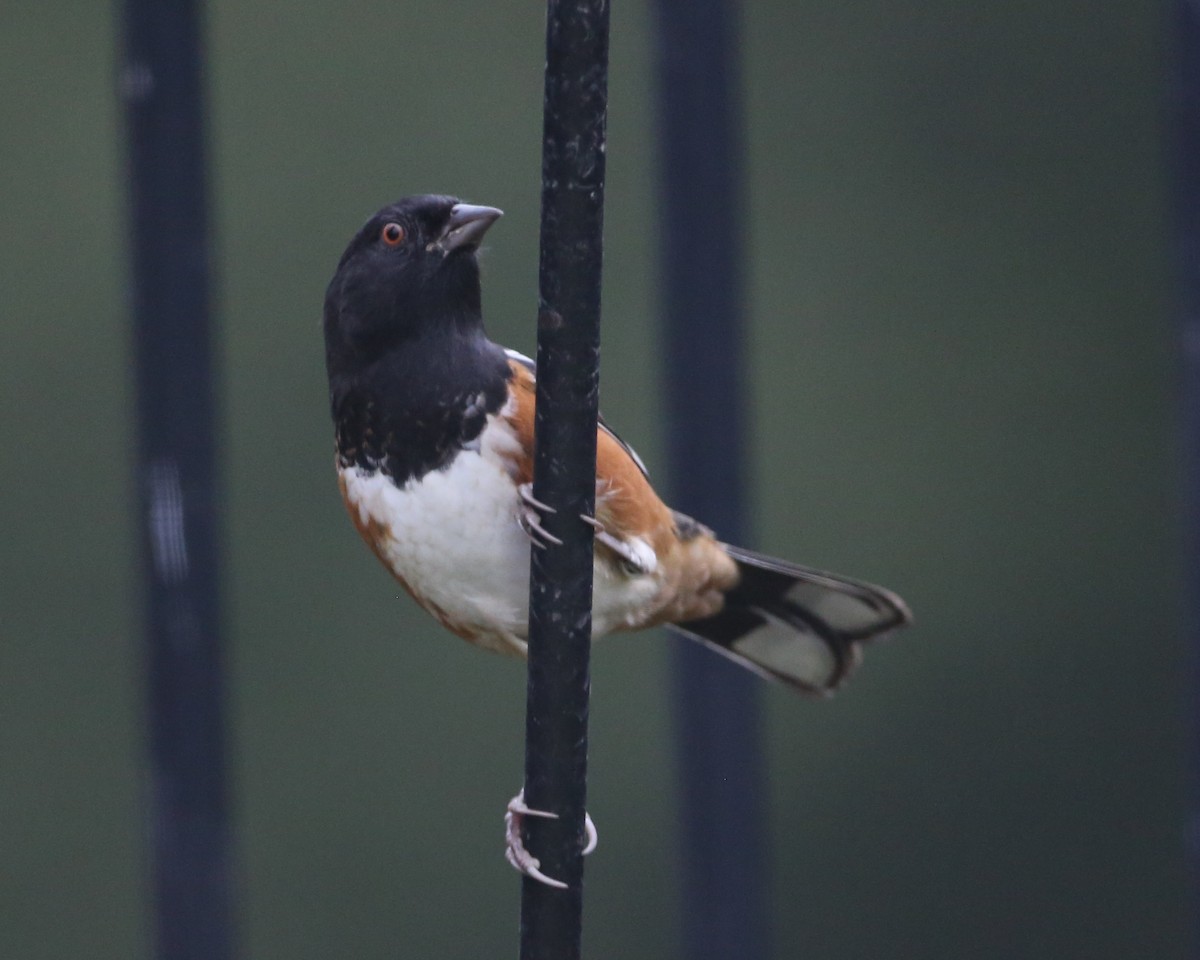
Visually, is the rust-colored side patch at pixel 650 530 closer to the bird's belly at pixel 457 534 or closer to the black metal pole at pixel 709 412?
the bird's belly at pixel 457 534

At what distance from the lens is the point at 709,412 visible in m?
3.84

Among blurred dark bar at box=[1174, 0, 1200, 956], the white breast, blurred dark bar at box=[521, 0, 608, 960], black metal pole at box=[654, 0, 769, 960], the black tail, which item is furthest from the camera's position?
black metal pole at box=[654, 0, 769, 960]

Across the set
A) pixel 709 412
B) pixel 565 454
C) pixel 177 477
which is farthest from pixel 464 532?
pixel 709 412

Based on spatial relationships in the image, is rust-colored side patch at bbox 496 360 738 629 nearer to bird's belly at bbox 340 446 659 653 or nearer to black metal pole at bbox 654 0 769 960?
bird's belly at bbox 340 446 659 653

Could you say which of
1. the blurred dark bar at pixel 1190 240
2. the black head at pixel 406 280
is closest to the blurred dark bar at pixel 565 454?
the black head at pixel 406 280

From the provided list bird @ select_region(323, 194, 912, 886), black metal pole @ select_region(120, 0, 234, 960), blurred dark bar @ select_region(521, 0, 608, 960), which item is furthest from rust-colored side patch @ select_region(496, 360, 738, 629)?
black metal pole @ select_region(120, 0, 234, 960)

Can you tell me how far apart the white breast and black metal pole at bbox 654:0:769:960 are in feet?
4.64

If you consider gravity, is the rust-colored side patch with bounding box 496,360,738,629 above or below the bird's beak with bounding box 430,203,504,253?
below

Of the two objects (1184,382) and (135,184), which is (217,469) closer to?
(135,184)

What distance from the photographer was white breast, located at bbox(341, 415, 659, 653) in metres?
2.24

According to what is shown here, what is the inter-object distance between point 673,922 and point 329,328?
305 centimetres

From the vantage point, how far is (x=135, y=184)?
3.43 metres

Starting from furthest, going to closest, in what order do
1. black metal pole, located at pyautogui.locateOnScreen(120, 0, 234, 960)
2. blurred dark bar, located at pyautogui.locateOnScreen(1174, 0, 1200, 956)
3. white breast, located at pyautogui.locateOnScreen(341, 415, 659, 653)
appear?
blurred dark bar, located at pyautogui.locateOnScreen(1174, 0, 1200, 956) < black metal pole, located at pyautogui.locateOnScreen(120, 0, 234, 960) < white breast, located at pyautogui.locateOnScreen(341, 415, 659, 653)

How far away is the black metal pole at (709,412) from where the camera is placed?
3777 mm
